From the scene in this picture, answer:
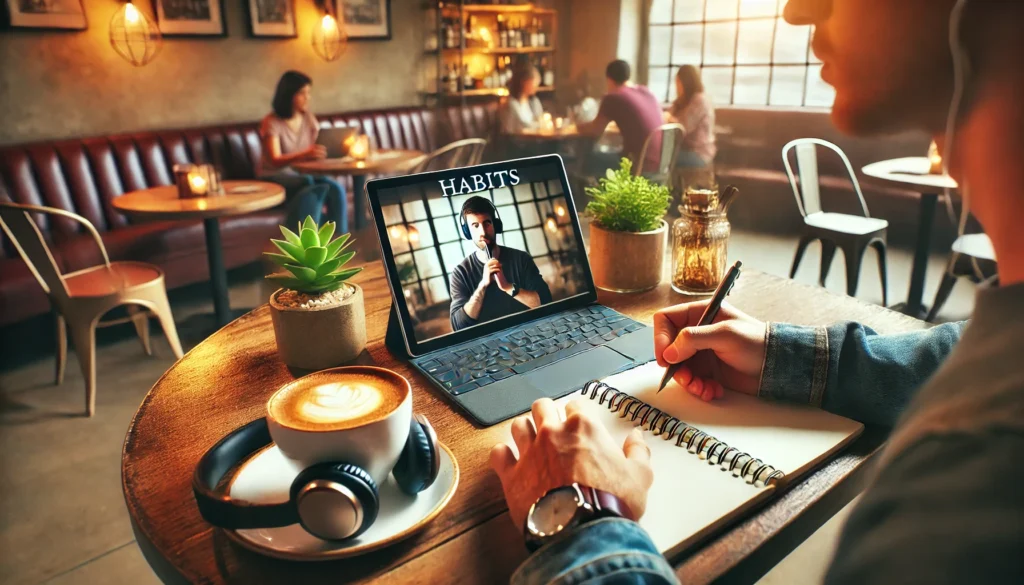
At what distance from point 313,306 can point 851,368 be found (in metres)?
0.69

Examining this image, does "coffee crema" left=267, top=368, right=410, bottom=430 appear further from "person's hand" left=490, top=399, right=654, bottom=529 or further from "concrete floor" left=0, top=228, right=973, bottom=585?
"concrete floor" left=0, top=228, right=973, bottom=585

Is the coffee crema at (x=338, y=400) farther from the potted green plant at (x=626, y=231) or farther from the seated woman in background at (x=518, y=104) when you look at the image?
the seated woman in background at (x=518, y=104)

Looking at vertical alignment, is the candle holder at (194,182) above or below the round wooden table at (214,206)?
above

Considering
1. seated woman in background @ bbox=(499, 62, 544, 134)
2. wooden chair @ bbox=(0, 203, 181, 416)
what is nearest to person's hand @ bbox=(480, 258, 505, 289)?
wooden chair @ bbox=(0, 203, 181, 416)

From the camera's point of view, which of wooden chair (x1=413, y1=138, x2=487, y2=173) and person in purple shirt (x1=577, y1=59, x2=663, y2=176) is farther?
person in purple shirt (x1=577, y1=59, x2=663, y2=176)

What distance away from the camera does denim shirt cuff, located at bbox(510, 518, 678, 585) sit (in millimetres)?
501

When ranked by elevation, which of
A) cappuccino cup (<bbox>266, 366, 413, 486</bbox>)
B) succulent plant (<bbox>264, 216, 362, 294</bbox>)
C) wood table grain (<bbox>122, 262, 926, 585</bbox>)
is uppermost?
succulent plant (<bbox>264, 216, 362, 294</bbox>)

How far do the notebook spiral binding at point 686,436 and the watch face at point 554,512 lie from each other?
7.7 inches

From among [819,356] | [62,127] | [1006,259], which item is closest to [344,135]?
[62,127]

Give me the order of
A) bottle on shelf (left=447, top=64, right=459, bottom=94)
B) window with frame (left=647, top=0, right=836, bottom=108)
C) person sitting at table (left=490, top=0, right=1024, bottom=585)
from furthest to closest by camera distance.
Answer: bottle on shelf (left=447, top=64, right=459, bottom=94) → window with frame (left=647, top=0, right=836, bottom=108) → person sitting at table (left=490, top=0, right=1024, bottom=585)

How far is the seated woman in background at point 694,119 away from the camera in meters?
4.60

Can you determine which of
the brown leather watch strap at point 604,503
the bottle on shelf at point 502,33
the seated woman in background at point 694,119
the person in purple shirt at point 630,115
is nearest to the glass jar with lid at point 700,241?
the brown leather watch strap at point 604,503

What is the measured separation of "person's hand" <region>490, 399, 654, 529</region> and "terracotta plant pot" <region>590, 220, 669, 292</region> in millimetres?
552

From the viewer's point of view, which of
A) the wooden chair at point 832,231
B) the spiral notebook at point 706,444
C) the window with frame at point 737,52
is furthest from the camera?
the window with frame at point 737,52
